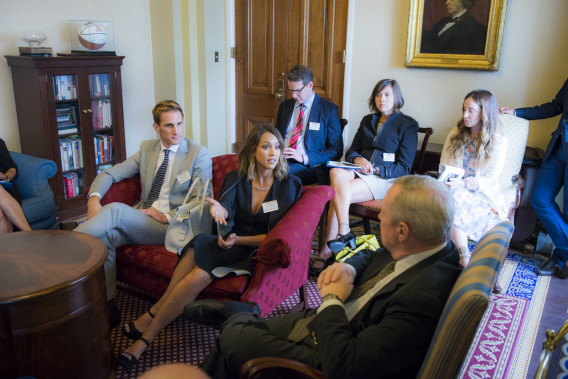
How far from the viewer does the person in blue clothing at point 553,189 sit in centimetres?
341

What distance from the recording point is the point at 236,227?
2.74 meters

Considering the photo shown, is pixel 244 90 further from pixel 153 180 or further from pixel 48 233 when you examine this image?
pixel 48 233

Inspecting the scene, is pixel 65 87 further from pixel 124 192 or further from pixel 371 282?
pixel 371 282

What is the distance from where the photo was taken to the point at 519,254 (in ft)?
12.6

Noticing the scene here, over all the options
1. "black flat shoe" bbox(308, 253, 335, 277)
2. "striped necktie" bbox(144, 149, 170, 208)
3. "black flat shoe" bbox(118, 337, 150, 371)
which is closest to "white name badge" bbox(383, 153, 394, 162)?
"black flat shoe" bbox(308, 253, 335, 277)

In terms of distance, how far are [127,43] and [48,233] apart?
3.44 meters

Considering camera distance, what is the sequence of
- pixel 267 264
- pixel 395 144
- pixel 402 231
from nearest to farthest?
pixel 402 231 → pixel 267 264 → pixel 395 144

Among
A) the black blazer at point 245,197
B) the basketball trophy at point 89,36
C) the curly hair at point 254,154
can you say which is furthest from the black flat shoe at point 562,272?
the basketball trophy at point 89,36

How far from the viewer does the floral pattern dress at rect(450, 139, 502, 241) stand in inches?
126

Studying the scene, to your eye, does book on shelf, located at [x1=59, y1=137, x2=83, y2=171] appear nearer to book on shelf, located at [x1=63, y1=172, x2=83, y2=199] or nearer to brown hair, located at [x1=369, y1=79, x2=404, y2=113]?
book on shelf, located at [x1=63, y1=172, x2=83, y2=199]

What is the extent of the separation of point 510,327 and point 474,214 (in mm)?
779

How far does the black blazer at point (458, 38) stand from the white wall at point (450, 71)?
0.17 meters

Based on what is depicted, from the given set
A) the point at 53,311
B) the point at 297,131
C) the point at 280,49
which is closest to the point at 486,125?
the point at 297,131

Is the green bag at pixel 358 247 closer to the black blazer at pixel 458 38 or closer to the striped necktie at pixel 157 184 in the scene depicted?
the striped necktie at pixel 157 184
